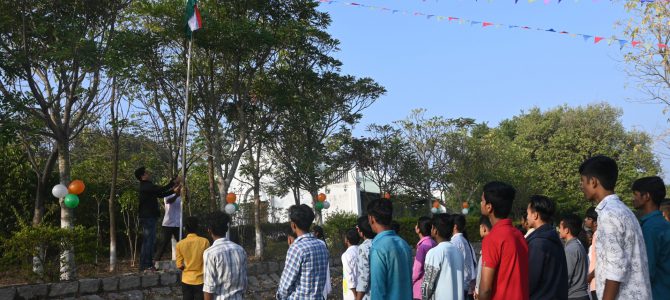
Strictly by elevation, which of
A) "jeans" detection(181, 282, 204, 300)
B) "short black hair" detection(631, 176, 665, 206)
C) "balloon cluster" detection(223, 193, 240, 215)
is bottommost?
"jeans" detection(181, 282, 204, 300)

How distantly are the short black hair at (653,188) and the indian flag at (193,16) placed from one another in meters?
8.68

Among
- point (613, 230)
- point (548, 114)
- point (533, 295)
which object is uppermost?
point (548, 114)

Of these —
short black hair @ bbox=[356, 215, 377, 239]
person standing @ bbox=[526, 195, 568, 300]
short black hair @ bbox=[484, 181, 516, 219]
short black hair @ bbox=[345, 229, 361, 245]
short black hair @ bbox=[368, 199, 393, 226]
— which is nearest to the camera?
short black hair @ bbox=[484, 181, 516, 219]

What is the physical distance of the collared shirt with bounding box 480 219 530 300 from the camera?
3.53 metres

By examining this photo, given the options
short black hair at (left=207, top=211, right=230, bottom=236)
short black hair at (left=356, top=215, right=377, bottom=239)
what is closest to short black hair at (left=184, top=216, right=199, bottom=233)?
short black hair at (left=207, top=211, right=230, bottom=236)

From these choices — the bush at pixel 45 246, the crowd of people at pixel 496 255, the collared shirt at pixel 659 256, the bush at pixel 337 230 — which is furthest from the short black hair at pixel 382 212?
the bush at pixel 337 230

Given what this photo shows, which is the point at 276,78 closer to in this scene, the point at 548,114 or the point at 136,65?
the point at 136,65

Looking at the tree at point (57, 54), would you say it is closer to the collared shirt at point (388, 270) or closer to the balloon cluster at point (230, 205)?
the balloon cluster at point (230, 205)

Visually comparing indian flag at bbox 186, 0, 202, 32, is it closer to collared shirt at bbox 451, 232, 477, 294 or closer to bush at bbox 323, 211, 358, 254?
collared shirt at bbox 451, 232, 477, 294

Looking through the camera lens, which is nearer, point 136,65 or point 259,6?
point 136,65

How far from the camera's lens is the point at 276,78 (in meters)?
15.7

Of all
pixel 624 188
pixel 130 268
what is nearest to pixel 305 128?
pixel 130 268

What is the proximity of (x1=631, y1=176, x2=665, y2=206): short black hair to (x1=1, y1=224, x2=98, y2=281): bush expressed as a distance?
308 inches

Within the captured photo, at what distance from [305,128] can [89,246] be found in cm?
781
